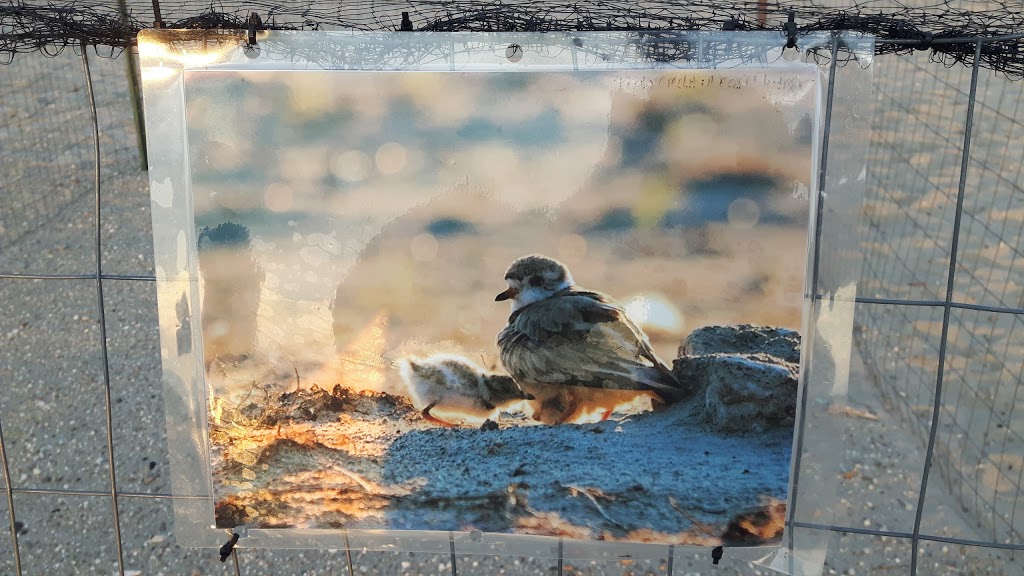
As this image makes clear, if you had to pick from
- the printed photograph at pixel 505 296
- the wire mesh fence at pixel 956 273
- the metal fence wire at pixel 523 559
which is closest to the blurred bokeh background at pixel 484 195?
the printed photograph at pixel 505 296

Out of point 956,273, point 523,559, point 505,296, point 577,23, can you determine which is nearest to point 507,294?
point 505,296

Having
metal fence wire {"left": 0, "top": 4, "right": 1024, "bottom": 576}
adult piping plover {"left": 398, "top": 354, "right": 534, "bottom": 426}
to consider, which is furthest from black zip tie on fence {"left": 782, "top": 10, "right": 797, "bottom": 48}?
metal fence wire {"left": 0, "top": 4, "right": 1024, "bottom": 576}

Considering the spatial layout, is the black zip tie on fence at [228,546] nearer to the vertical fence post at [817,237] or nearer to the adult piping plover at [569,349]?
the adult piping plover at [569,349]

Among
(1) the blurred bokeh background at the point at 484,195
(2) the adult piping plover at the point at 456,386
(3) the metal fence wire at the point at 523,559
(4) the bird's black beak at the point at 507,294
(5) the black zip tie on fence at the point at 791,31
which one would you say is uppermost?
(5) the black zip tie on fence at the point at 791,31

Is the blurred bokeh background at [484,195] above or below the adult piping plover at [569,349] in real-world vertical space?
above

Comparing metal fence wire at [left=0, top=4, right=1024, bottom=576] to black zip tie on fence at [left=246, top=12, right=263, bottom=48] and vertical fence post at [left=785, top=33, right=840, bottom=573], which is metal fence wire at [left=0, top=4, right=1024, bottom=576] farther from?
black zip tie on fence at [left=246, top=12, right=263, bottom=48]

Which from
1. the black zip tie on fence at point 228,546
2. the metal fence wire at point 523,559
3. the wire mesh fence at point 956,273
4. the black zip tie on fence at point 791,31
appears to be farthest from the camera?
the wire mesh fence at point 956,273

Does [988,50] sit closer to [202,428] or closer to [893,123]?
[202,428]

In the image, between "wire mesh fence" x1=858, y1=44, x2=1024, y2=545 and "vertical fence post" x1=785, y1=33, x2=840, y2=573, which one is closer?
"vertical fence post" x1=785, y1=33, x2=840, y2=573
